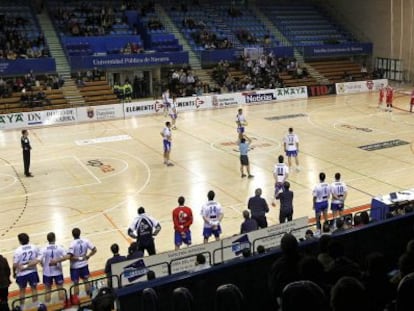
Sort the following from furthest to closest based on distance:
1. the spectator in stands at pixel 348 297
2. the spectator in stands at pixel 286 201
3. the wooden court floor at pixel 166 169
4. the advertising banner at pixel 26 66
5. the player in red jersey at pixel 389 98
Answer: the advertising banner at pixel 26 66 → the player in red jersey at pixel 389 98 → the wooden court floor at pixel 166 169 → the spectator in stands at pixel 286 201 → the spectator in stands at pixel 348 297

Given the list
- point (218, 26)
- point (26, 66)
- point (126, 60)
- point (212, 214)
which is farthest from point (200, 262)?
point (218, 26)

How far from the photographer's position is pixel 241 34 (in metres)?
44.0

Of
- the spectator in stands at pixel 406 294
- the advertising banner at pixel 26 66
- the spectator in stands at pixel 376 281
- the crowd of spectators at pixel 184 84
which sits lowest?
the spectator in stands at pixel 376 281

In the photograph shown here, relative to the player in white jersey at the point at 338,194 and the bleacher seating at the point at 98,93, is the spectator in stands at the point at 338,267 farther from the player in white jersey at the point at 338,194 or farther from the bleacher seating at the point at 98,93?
the bleacher seating at the point at 98,93

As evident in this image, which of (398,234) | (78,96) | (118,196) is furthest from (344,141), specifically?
(78,96)

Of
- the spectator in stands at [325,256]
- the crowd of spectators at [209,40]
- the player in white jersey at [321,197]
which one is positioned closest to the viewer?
the spectator in stands at [325,256]

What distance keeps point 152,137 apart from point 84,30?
15.9 metres

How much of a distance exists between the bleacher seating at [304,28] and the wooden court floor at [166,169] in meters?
16.6

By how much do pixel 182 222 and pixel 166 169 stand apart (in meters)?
8.10

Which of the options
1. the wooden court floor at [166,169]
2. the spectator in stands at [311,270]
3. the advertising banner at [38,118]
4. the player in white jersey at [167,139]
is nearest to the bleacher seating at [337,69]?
the wooden court floor at [166,169]

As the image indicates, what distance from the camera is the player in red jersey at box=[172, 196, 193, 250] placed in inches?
476

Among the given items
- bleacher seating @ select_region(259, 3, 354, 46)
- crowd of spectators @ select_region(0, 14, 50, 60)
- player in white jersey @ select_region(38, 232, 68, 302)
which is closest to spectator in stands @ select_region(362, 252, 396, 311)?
player in white jersey @ select_region(38, 232, 68, 302)

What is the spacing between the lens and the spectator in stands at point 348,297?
14.0 feet

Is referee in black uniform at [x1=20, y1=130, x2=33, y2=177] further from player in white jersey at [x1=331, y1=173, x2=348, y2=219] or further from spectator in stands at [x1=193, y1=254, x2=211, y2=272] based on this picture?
spectator in stands at [x1=193, y1=254, x2=211, y2=272]
